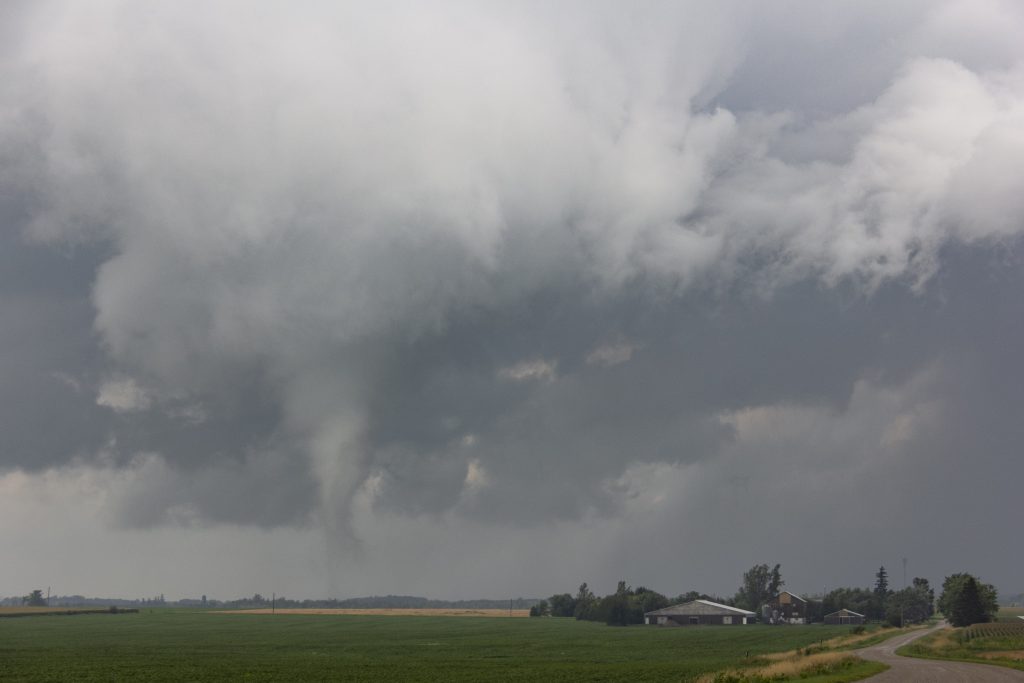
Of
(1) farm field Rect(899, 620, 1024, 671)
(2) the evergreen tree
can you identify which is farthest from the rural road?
(2) the evergreen tree

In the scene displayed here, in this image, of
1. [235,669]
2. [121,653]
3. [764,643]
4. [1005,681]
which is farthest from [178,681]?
[764,643]

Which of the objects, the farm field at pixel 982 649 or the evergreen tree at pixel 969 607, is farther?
the evergreen tree at pixel 969 607

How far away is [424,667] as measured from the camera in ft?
284

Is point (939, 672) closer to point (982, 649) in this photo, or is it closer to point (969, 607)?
point (982, 649)

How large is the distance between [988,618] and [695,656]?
110m

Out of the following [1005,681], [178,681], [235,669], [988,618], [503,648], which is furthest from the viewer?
[988,618]

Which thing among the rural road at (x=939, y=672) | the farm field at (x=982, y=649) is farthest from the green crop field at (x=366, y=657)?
the farm field at (x=982, y=649)

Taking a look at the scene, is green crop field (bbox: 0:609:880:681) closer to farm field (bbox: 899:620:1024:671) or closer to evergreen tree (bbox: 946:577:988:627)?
farm field (bbox: 899:620:1024:671)

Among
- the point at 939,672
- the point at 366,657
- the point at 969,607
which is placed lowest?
the point at 939,672

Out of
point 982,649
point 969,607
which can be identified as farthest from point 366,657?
point 969,607

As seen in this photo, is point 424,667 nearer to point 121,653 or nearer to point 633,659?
point 633,659

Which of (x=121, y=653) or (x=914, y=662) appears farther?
(x=121, y=653)

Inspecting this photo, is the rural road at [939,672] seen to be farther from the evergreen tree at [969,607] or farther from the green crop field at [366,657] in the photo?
the evergreen tree at [969,607]

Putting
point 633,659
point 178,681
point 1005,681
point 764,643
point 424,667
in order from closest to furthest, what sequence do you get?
point 1005,681
point 178,681
point 424,667
point 633,659
point 764,643
